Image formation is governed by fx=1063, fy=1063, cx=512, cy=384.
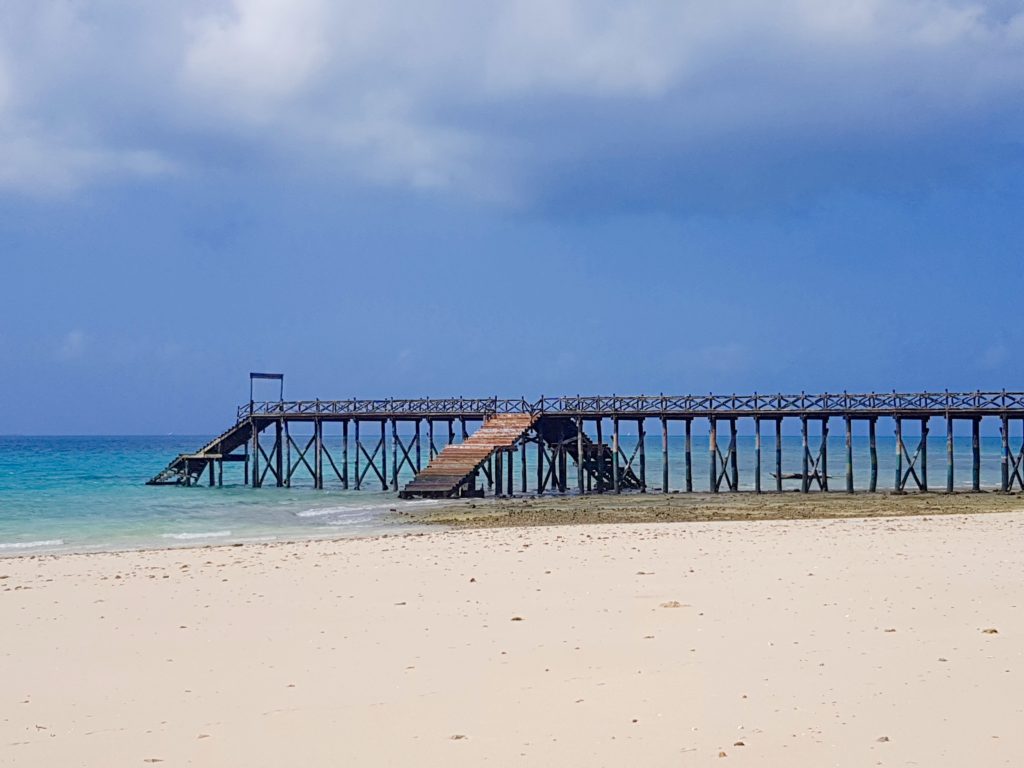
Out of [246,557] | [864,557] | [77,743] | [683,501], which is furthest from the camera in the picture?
[683,501]

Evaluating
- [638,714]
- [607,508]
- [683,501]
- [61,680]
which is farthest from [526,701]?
[683,501]

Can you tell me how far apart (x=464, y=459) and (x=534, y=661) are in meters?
29.6

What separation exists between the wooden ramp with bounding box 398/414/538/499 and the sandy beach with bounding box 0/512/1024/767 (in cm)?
2123

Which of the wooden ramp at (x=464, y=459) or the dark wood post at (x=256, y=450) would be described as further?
the dark wood post at (x=256, y=450)

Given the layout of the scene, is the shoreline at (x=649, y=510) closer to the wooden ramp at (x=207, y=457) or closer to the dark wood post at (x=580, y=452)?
the dark wood post at (x=580, y=452)

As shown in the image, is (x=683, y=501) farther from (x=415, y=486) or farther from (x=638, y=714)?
(x=638, y=714)

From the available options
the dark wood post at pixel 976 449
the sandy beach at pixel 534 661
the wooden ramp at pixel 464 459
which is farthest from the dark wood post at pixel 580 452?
the sandy beach at pixel 534 661

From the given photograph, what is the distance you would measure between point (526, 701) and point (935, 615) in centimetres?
477

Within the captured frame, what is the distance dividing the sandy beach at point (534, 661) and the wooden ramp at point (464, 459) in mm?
21228

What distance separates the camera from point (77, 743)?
7.36m

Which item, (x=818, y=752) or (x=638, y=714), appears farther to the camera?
(x=638, y=714)

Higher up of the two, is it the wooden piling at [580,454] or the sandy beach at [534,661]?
A: the wooden piling at [580,454]

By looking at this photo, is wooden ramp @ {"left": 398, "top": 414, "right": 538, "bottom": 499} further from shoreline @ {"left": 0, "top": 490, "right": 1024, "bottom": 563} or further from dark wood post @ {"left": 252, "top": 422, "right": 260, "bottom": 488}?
dark wood post @ {"left": 252, "top": 422, "right": 260, "bottom": 488}

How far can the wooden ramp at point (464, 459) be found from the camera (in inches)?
1459
